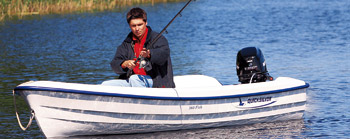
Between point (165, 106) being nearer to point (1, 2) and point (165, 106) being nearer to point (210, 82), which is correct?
point (210, 82)

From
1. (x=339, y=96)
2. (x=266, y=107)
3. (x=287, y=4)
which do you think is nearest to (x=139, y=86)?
(x=266, y=107)

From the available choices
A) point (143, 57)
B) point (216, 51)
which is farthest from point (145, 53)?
point (216, 51)

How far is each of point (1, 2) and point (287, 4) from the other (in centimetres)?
1816

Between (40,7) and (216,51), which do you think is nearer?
(216,51)

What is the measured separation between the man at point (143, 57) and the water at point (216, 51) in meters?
0.73

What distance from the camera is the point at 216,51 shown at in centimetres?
1777

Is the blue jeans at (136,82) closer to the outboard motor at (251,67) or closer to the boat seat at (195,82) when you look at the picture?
the boat seat at (195,82)

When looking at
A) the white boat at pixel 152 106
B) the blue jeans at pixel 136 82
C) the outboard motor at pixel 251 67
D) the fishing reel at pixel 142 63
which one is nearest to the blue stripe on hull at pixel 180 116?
the white boat at pixel 152 106

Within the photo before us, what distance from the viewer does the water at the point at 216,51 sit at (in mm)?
8656

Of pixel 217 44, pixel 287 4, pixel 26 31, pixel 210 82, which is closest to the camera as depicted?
pixel 210 82

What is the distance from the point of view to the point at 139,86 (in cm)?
766

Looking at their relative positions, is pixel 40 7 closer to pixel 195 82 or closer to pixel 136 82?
pixel 195 82

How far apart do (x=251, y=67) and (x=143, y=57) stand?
1.99 meters

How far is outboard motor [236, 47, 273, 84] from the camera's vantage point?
8797 mm
